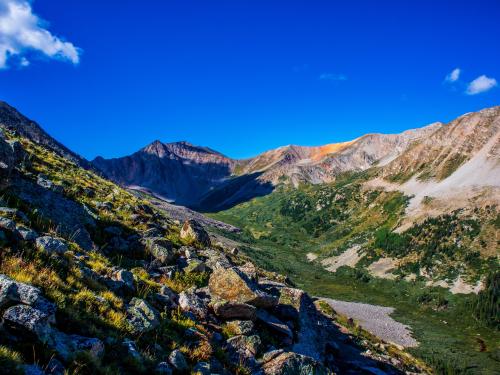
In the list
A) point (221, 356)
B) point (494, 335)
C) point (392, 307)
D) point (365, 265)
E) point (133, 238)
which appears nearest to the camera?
point (221, 356)

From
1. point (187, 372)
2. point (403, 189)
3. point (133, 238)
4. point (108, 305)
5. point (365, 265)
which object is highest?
point (403, 189)

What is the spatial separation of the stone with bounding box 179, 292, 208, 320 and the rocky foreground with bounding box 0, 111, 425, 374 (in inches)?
1.7

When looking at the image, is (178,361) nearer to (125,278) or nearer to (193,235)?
(125,278)

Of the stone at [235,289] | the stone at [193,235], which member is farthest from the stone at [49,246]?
the stone at [193,235]

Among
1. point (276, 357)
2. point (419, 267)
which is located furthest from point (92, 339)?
point (419, 267)

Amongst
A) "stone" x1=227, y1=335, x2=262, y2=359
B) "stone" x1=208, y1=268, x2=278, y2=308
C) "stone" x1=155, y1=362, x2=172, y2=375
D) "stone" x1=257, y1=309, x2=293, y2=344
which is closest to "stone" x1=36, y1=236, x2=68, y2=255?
"stone" x1=155, y1=362, x2=172, y2=375

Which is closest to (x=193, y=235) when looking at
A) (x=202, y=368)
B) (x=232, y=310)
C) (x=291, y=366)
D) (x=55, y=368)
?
(x=232, y=310)

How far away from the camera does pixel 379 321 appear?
8094 cm

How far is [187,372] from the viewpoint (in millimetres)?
10867

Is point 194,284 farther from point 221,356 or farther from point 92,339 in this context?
point 92,339

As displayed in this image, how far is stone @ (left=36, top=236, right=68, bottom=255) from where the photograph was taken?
13.2 metres

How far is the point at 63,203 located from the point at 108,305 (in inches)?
603

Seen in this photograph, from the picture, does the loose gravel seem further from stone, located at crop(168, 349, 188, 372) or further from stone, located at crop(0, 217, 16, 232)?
stone, located at crop(0, 217, 16, 232)

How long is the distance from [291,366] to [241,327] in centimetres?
294
